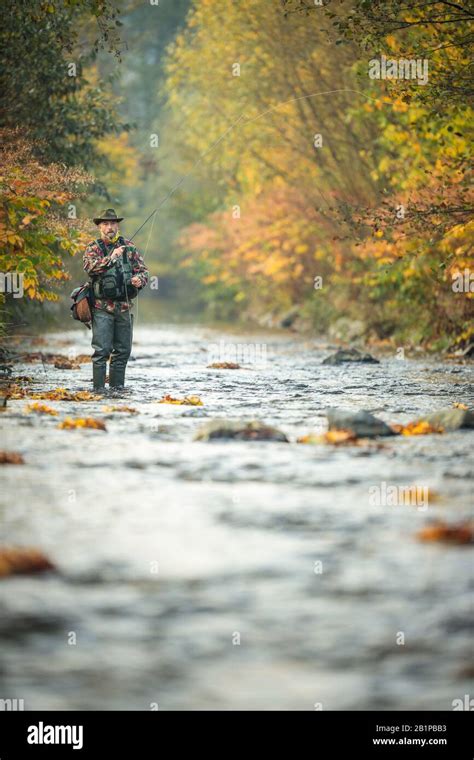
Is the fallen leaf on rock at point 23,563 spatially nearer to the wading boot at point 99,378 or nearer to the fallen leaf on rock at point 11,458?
the fallen leaf on rock at point 11,458

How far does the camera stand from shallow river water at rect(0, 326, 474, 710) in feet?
16.0

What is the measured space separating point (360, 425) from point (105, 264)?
4331 mm

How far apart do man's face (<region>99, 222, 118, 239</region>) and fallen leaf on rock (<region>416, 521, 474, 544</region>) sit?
775cm

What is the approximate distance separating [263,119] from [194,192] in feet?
64.8

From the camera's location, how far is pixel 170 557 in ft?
21.1

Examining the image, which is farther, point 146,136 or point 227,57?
point 146,136

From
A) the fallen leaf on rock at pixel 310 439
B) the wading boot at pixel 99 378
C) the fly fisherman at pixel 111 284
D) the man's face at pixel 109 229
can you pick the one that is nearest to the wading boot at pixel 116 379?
the wading boot at pixel 99 378

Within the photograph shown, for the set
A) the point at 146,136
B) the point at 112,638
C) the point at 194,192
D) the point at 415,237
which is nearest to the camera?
the point at 112,638

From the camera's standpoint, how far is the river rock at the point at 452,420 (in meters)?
11.1

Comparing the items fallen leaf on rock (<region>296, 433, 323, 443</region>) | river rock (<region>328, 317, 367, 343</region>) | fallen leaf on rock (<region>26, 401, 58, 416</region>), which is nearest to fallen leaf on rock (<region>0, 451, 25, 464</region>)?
fallen leaf on rock (<region>296, 433, 323, 443</region>)
